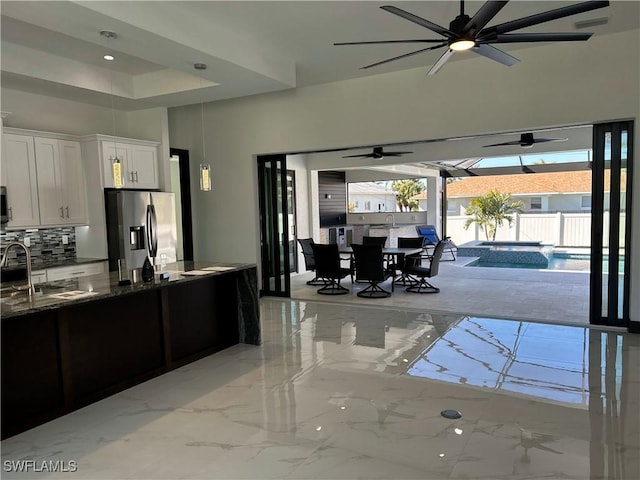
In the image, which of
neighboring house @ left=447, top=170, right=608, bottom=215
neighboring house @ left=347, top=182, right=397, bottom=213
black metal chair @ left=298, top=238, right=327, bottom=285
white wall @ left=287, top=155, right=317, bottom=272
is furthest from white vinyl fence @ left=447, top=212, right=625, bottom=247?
black metal chair @ left=298, top=238, right=327, bottom=285

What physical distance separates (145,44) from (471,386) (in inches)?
165

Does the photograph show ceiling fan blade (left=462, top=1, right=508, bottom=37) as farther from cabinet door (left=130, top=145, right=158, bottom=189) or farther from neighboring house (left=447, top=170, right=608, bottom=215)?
neighboring house (left=447, top=170, right=608, bottom=215)

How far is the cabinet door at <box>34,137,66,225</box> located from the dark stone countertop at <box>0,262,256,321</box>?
2.20 metres

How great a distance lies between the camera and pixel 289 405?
132 inches

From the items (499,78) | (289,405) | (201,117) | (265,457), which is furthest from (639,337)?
(201,117)

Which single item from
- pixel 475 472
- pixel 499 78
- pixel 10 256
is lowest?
pixel 475 472

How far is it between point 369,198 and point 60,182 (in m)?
10.5

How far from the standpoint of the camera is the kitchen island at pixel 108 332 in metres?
3.04

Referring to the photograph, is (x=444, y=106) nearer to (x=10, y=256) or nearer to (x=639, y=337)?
(x=639, y=337)

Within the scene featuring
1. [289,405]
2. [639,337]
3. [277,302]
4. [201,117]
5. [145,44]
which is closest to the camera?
[289,405]

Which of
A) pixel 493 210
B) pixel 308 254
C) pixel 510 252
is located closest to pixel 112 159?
pixel 308 254

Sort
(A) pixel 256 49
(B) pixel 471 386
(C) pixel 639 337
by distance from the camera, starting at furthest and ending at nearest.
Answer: (A) pixel 256 49, (C) pixel 639 337, (B) pixel 471 386

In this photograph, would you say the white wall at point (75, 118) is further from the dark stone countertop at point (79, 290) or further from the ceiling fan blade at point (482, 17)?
the ceiling fan blade at point (482, 17)

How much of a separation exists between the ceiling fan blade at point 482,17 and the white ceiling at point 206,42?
3.93 ft
